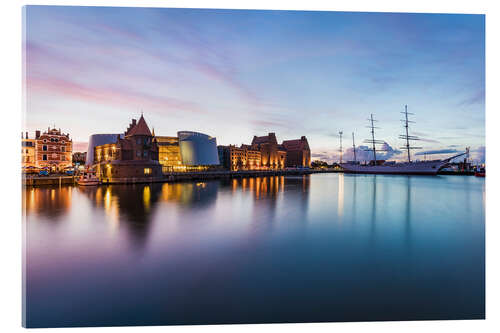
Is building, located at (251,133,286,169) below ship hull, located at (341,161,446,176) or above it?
above

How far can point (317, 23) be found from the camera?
217 inches

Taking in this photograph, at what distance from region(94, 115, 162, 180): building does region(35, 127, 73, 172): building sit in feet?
26.0

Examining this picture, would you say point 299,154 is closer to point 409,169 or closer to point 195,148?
point 409,169

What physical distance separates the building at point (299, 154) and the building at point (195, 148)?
68.0 meters

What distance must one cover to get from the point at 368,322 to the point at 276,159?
94682mm

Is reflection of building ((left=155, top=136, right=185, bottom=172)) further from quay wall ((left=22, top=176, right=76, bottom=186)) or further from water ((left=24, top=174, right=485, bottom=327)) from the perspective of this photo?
water ((left=24, top=174, right=485, bottom=327))

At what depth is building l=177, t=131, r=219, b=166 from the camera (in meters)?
50.4

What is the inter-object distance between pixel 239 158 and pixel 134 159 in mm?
49113

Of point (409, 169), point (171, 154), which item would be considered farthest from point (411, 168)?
point (171, 154)

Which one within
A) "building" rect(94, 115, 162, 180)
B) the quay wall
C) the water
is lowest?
the water

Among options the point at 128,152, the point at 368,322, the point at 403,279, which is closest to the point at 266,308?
the point at 368,322

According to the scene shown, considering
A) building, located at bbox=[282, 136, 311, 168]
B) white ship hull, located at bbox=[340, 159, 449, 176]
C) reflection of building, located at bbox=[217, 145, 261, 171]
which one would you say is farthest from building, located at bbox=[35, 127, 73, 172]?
building, located at bbox=[282, 136, 311, 168]
